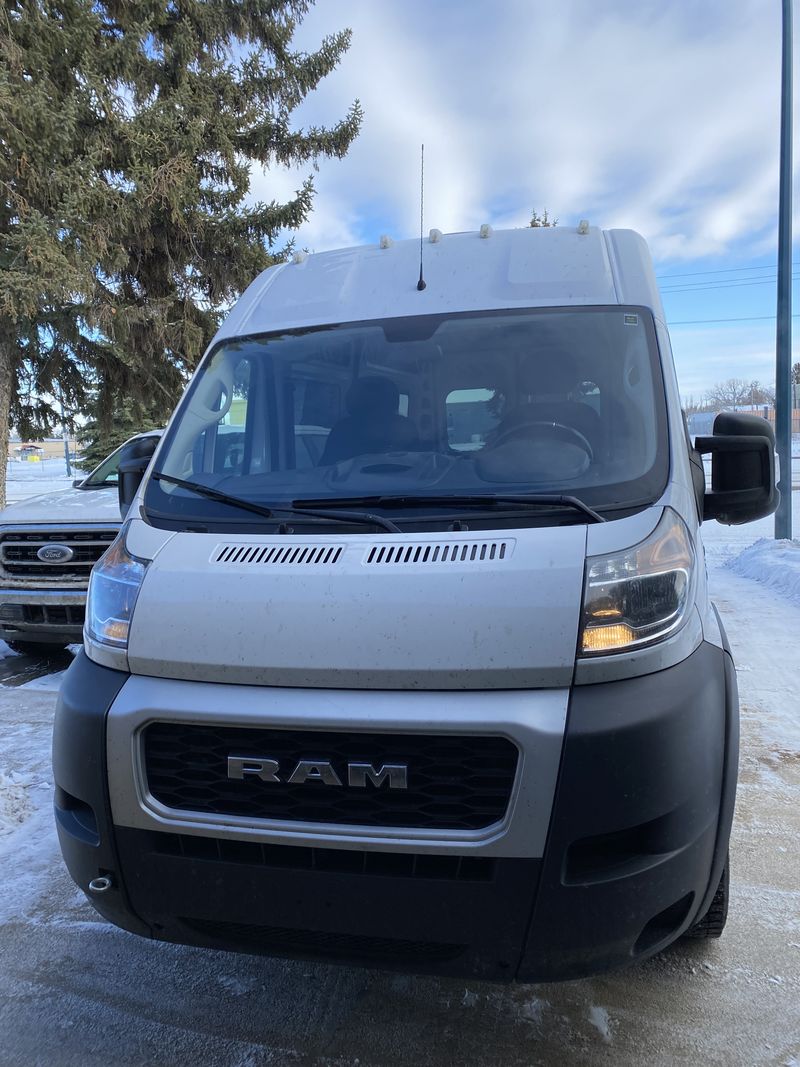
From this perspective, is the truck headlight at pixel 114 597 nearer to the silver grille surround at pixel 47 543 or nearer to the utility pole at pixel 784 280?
the silver grille surround at pixel 47 543

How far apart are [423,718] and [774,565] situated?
8.69 metres

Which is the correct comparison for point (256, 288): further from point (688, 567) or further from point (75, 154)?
point (75, 154)

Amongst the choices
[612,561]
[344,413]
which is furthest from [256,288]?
[612,561]

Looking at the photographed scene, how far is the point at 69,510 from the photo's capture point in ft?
20.3

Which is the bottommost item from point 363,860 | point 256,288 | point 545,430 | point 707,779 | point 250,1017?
point 250,1017

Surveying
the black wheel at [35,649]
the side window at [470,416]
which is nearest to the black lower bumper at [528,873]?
the side window at [470,416]

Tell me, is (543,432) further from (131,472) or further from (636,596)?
(131,472)

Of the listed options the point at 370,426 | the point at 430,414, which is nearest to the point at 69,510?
the point at 370,426

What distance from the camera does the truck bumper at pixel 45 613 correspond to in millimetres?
5805

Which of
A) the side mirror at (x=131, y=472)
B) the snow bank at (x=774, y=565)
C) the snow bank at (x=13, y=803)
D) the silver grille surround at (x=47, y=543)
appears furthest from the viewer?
the snow bank at (x=774, y=565)

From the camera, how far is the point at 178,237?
12805 millimetres

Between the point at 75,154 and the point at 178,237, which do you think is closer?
the point at 75,154

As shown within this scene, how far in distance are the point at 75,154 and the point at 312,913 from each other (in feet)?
39.5

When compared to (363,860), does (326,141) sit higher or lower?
higher
